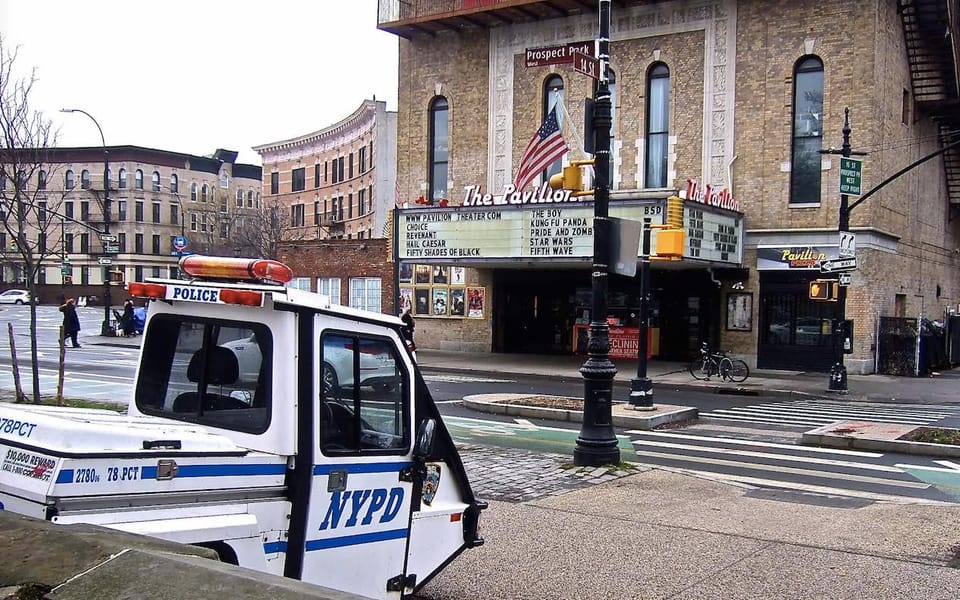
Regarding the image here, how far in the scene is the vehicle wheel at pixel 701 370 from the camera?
2474 cm

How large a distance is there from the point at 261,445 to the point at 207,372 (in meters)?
0.61

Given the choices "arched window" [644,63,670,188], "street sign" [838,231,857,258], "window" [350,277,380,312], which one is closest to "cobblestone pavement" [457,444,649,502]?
"street sign" [838,231,857,258]

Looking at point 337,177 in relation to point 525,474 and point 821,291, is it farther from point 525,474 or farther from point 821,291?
point 525,474

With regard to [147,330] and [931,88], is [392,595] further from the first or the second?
[931,88]

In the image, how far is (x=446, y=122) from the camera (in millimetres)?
33906

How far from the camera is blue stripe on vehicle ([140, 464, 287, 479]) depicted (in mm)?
3678

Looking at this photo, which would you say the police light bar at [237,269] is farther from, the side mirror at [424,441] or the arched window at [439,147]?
the arched window at [439,147]

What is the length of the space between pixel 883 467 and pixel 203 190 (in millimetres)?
76578

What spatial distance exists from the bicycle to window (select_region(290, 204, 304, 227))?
1851 inches

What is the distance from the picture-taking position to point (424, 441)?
4898 mm

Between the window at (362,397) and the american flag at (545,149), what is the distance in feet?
47.4

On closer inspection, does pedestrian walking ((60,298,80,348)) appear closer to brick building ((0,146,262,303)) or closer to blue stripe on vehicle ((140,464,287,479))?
blue stripe on vehicle ((140,464,287,479))

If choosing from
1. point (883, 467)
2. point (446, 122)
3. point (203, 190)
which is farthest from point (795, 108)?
point (203, 190)

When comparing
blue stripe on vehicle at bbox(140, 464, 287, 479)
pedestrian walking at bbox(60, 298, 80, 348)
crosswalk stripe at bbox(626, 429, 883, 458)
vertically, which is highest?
blue stripe on vehicle at bbox(140, 464, 287, 479)
